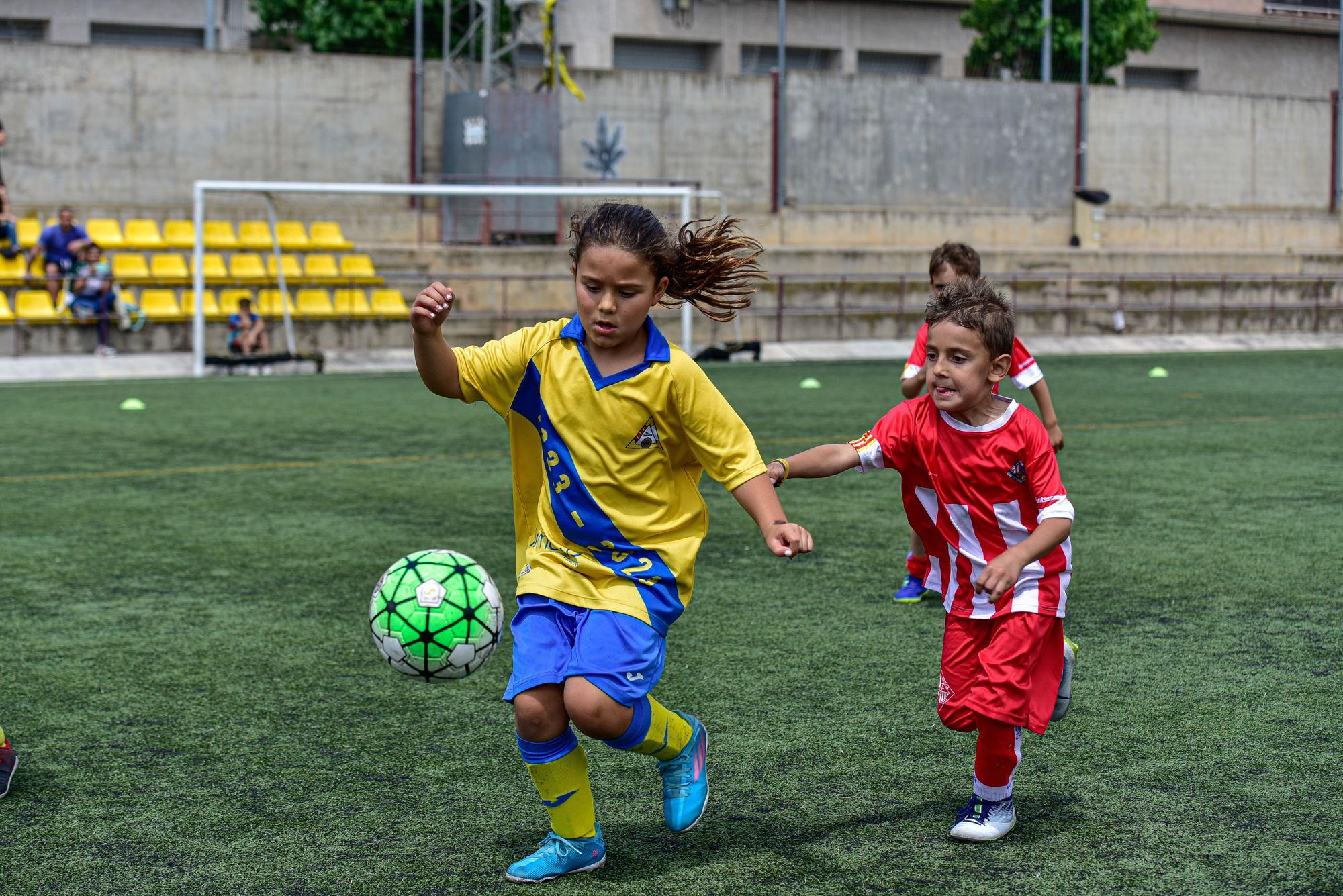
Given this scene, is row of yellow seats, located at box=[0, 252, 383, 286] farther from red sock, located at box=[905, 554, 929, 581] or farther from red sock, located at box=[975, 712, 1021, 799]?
red sock, located at box=[975, 712, 1021, 799]

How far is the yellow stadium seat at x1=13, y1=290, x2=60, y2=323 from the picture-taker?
18344mm

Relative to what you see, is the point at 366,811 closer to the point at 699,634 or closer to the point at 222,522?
the point at 699,634

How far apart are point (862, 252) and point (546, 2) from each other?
19.9 ft

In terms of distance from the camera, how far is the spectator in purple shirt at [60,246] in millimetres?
18500

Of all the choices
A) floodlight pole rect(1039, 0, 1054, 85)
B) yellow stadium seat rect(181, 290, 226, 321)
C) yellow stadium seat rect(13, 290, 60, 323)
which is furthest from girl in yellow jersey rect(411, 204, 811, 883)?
floodlight pole rect(1039, 0, 1054, 85)

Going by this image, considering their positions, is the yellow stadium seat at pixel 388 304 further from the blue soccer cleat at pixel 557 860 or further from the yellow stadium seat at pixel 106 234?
the blue soccer cleat at pixel 557 860

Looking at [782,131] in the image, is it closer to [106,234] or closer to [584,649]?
[106,234]

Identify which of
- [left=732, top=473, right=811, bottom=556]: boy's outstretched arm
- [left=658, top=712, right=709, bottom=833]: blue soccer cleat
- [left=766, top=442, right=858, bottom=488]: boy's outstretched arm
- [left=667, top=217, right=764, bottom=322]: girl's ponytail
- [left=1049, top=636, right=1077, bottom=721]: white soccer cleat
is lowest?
[left=658, top=712, right=709, bottom=833]: blue soccer cleat

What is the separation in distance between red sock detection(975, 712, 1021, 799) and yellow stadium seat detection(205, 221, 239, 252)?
60.6 feet

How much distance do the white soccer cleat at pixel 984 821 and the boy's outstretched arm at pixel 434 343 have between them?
1417 mm

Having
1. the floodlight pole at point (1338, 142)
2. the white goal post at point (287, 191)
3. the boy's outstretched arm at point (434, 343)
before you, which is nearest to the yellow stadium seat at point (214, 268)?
the white goal post at point (287, 191)

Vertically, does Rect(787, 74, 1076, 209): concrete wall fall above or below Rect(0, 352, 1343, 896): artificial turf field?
above

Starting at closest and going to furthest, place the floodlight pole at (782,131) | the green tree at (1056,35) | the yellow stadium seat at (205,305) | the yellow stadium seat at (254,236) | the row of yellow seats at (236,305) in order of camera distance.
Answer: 1. the row of yellow seats at (236,305)
2. the yellow stadium seat at (205,305)
3. the yellow stadium seat at (254,236)
4. the floodlight pole at (782,131)
5. the green tree at (1056,35)

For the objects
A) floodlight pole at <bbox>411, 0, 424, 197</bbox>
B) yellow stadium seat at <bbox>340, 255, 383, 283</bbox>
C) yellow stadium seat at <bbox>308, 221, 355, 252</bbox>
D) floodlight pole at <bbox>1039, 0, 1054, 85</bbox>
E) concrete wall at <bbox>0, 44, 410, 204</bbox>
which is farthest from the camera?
floodlight pole at <bbox>1039, 0, 1054, 85</bbox>
